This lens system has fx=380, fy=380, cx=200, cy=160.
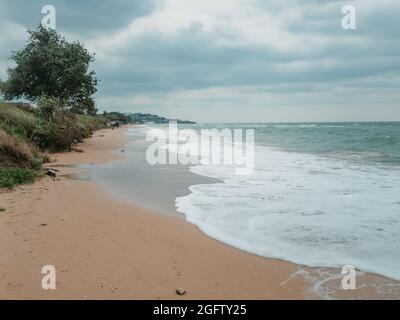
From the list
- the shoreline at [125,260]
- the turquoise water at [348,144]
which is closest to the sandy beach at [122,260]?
the shoreline at [125,260]

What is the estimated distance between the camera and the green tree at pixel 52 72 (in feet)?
79.0

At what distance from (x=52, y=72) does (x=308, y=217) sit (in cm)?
2154

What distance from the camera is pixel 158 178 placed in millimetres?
11766

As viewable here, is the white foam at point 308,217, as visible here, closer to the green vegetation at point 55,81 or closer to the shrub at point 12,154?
the shrub at point 12,154

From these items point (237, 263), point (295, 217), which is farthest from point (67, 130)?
point (237, 263)

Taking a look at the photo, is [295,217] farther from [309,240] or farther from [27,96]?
[27,96]

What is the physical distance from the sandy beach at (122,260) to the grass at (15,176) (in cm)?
170

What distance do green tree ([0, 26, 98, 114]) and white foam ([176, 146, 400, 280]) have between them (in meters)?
16.1

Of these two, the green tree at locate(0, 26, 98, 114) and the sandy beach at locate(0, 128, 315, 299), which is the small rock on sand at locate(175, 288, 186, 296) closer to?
the sandy beach at locate(0, 128, 315, 299)

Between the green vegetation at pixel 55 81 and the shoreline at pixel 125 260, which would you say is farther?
the green vegetation at pixel 55 81

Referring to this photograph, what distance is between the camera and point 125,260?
4.82 metres

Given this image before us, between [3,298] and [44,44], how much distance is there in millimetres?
24794

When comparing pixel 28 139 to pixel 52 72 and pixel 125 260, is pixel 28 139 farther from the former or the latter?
pixel 125 260

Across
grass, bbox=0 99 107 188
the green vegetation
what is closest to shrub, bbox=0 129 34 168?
grass, bbox=0 99 107 188
